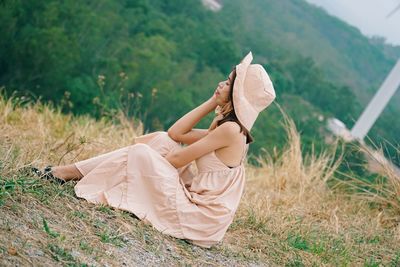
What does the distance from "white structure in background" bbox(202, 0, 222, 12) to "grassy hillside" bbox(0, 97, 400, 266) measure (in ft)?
165

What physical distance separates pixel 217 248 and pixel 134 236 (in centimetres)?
67

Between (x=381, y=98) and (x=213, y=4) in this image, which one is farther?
(x=213, y=4)

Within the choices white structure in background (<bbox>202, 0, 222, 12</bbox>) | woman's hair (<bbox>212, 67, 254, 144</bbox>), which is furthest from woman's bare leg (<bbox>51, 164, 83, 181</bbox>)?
white structure in background (<bbox>202, 0, 222, 12</bbox>)

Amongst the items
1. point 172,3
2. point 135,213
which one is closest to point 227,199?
point 135,213

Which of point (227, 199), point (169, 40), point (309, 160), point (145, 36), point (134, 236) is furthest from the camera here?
point (169, 40)

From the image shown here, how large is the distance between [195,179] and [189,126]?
0.40 meters

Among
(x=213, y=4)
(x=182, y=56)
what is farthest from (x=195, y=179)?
(x=213, y=4)

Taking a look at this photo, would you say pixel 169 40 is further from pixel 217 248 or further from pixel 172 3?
pixel 217 248

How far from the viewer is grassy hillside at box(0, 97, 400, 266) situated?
331 centimetres

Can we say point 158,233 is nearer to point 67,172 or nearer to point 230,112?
point 67,172

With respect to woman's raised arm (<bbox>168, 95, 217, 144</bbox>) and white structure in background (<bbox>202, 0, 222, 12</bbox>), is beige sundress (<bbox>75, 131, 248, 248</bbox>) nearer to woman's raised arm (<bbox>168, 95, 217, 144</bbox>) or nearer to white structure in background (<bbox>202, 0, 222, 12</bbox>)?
woman's raised arm (<bbox>168, 95, 217, 144</bbox>)

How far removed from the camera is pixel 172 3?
A: 5072 cm

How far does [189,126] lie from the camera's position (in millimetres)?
4285

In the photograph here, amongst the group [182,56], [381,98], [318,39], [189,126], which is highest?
[189,126]
